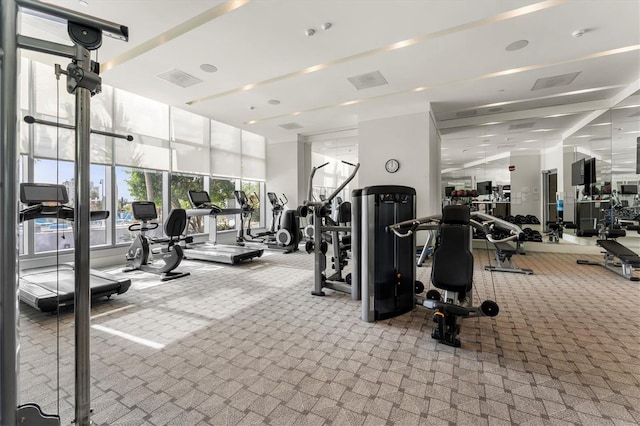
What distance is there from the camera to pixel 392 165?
22.9 feet

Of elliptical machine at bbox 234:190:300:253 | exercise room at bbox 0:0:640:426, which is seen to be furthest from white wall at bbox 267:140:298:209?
elliptical machine at bbox 234:190:300:253

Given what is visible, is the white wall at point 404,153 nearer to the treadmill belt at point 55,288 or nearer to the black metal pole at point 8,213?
the treadmill belt at point 55,288

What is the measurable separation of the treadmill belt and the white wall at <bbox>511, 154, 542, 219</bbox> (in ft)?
29.7

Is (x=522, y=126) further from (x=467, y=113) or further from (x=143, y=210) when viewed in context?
(x=143, y=210)

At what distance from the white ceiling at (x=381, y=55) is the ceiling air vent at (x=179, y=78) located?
0.14m

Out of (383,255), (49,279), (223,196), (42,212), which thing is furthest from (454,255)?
(223,196)

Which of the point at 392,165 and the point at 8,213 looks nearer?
the point at 8,213

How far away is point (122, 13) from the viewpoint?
11.5 ft

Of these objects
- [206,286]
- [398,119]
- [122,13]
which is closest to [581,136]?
[398,119]

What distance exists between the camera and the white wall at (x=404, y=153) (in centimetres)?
665

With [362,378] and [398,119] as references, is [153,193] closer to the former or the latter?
[398,119]

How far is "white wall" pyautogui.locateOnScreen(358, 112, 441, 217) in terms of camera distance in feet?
21.8

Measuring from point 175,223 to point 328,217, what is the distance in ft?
9.04

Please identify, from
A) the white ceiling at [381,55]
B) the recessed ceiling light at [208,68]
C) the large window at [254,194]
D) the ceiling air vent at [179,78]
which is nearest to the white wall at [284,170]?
the large window at [254,194]
